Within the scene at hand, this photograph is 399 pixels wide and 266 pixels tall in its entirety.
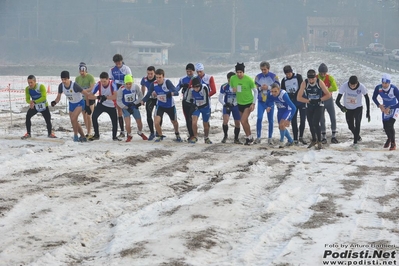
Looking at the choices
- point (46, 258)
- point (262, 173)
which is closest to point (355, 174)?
point (262, 173)

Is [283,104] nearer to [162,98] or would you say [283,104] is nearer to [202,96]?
[202,96]

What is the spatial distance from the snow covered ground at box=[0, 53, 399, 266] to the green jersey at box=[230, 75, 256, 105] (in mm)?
1088

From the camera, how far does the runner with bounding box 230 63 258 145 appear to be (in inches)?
647

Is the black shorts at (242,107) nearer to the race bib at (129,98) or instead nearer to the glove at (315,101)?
the glove at (315,101)

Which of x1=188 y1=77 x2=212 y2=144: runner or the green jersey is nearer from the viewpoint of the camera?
the green jersey

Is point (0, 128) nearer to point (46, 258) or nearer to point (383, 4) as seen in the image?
point (46, 258)

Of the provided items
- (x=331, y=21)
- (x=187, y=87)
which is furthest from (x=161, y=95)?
(x=331, y=21)

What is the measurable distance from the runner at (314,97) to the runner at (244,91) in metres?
1.12

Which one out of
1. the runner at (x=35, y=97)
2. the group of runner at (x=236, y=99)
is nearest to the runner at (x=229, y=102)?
the group of runner at (x=236, y=99)

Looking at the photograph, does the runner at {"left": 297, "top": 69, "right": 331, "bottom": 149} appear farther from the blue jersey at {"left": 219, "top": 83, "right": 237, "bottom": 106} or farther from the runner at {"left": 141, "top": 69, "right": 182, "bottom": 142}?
the runner at {"left": 141, "top": 69, "right": 182, "bottom": 142}

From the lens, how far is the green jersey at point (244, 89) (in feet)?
53.9

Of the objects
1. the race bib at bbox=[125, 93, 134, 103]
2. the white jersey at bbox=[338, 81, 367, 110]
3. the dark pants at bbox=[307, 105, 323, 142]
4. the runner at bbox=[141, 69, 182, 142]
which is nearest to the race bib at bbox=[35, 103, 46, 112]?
the race bib at bbox=[125, 93, 134, 103]

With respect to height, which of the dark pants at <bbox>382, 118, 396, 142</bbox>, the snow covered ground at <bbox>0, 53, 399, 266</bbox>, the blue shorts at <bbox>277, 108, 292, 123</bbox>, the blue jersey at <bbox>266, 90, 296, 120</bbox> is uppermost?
the blue jersey at <bbox>266, 90, 296, 120</bbox>

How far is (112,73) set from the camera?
18078 mm
